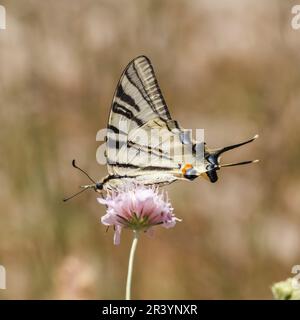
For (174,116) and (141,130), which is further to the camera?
(174,116)

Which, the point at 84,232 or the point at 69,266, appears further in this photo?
the point at 84,232

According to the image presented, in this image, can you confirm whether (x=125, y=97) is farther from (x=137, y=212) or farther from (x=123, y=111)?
(x=137, y=212)

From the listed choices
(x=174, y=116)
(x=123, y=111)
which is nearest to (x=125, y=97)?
(x=123, y=111)

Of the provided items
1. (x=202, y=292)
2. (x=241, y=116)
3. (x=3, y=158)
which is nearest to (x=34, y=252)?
(x=3, y=158)

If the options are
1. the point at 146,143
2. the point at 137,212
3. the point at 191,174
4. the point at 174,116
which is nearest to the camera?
the point at 137,212

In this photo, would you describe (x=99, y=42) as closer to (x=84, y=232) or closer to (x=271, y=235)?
(x=84, y=232)

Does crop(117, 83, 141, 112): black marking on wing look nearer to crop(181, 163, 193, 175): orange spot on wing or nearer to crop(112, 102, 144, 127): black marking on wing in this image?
crop(112, 102, 144, 127): black marking on wing

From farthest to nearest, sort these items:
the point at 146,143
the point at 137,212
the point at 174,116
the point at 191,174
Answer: the point at 174,116 < the point at 146,143 < the point at 191,174 < the point at 137,212

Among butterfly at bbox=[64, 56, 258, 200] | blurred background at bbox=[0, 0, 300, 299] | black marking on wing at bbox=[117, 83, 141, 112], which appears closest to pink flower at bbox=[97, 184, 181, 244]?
butterfly at bbox=[64, 56, 258, 200]
